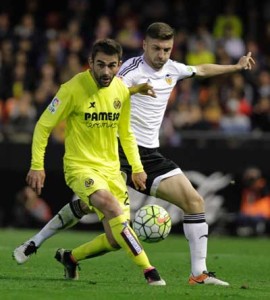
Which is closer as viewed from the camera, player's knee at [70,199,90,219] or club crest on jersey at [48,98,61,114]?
club crest on jersey at [48,98,61,114]

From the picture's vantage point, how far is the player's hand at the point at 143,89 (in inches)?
413

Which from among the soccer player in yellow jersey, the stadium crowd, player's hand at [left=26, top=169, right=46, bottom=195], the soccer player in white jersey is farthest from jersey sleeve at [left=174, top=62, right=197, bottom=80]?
the stadium crowd

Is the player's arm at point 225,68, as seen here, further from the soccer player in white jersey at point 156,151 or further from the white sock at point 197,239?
the white sock at point 197,239

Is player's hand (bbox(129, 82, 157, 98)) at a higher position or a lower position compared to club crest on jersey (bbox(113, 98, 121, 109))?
higher

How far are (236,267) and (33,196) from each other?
26.2ft

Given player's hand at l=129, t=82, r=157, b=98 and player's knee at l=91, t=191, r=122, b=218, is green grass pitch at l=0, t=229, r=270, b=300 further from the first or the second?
player's hand at l=129, t=82, r=157, b=98

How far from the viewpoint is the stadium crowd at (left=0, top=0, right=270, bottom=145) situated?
2058 centimetres

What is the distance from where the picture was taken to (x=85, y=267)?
1233 centimetres

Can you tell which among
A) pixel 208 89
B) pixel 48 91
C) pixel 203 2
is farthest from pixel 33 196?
pixel 203 2

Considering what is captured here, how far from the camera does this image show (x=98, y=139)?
10.4m

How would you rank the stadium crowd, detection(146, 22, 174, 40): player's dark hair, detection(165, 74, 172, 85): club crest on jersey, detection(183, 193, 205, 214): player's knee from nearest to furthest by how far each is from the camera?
detection(183, 193, 205, 214): player's knee < detection(146, 22, 174, 40): player's dark hair < detection(165, 74, 172, 85): club crest on jersey < the stadium crowd

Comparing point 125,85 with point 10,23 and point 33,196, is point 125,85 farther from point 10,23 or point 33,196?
point 10,23

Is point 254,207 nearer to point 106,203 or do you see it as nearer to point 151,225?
point 151,225

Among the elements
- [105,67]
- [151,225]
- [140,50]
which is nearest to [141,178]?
[151,225]
